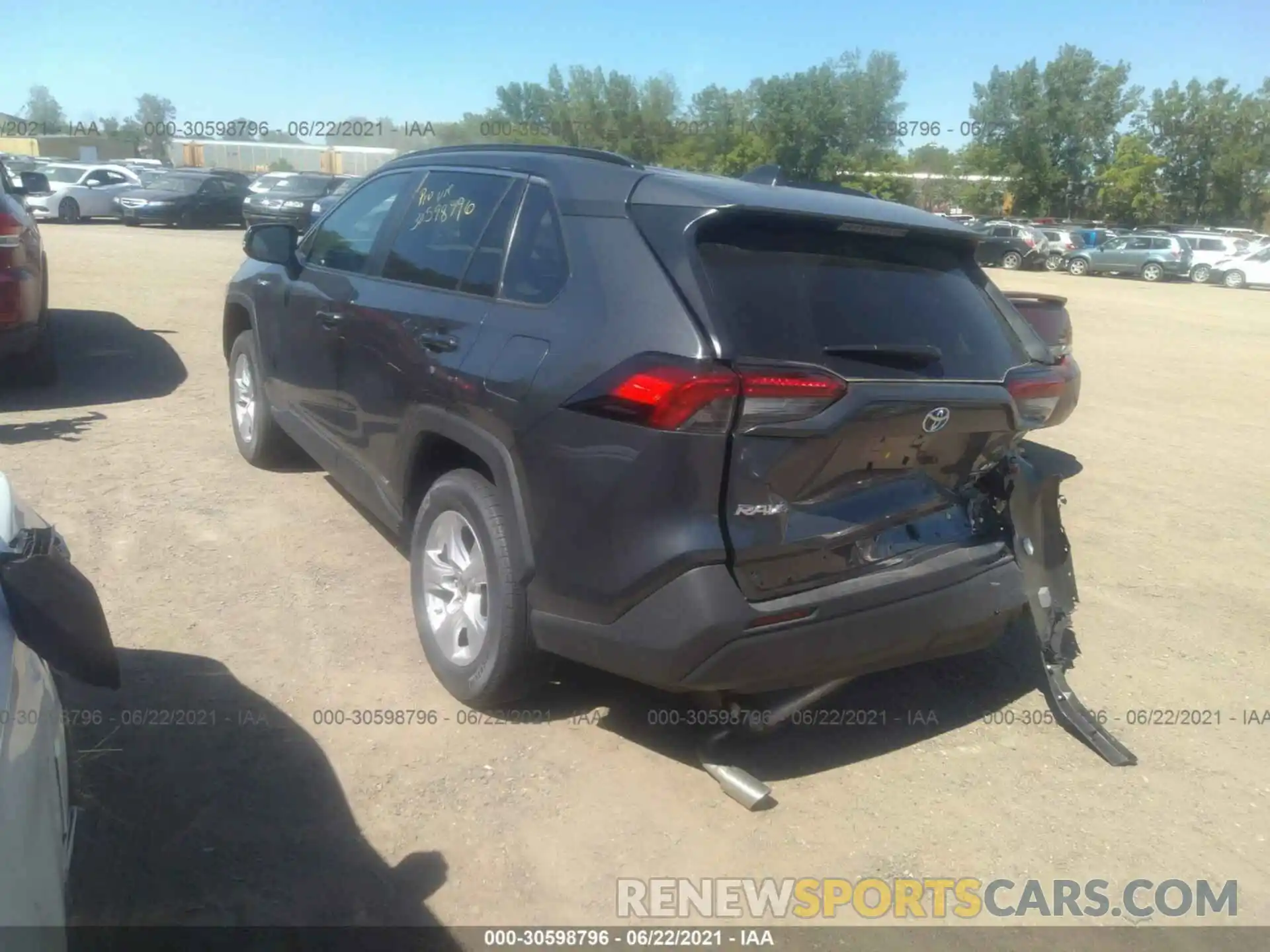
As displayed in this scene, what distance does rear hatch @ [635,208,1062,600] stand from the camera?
2.99 meters

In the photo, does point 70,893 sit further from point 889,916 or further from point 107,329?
point 107,329

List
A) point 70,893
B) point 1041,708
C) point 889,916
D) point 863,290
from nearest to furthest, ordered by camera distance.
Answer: point 70,893 < point 889,916 < point 863,290 < point 1041,708

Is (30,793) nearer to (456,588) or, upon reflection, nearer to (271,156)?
(456,588)

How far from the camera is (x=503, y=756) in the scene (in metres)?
3.63

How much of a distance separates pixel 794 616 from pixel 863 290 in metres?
1.06

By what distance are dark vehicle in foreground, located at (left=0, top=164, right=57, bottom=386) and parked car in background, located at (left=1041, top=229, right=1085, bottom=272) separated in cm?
3435

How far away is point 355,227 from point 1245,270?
1368 inches

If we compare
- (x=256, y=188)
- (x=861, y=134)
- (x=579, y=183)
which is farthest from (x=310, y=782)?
(x=861, y=134)

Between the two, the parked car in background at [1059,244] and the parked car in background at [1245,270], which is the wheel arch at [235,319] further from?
the parked car in background at [1059,244]

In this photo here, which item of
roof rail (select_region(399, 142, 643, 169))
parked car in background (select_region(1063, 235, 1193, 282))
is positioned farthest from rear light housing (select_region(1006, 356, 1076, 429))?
parked car in background (select_region(1063, 235, 1193, 282))

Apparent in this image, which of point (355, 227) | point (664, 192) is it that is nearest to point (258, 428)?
point (355, 227)

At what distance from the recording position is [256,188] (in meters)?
25.4

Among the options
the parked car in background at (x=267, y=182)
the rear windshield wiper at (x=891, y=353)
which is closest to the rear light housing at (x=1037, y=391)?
the rear windshield wiper at (x=891, y=353)

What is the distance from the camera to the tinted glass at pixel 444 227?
13.2 ft
